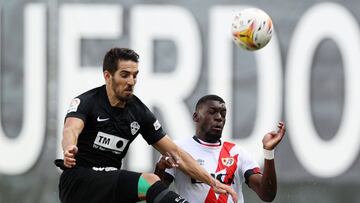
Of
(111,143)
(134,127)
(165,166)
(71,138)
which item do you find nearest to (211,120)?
(165,166)

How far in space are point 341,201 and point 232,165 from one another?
2481mm

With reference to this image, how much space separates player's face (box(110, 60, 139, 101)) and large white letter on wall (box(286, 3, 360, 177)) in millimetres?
2938

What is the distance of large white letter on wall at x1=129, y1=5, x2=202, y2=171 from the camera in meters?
10.1

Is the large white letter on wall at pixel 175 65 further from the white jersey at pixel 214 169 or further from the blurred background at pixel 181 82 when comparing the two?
the white jersey at pixel 214 169

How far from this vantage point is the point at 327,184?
10.2 m

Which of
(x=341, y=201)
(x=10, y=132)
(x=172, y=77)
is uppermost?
(x=172, y=77)

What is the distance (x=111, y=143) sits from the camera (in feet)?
24.9

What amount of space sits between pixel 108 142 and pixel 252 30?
1.61m

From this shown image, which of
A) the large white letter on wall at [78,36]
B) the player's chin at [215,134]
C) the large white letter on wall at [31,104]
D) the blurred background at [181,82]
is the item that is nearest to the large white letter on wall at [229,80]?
the blurred background at [181,82]

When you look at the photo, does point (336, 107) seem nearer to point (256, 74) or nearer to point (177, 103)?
point (256, 74)

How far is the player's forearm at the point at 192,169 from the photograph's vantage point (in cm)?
769

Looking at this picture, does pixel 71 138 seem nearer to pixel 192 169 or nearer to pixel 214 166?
pixel 192 169

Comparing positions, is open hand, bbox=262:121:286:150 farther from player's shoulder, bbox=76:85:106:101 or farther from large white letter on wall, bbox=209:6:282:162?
large white letter on wall, bbox=209:6:282:162

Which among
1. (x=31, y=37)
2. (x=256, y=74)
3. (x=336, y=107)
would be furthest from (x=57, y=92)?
(x=336, y=107)
